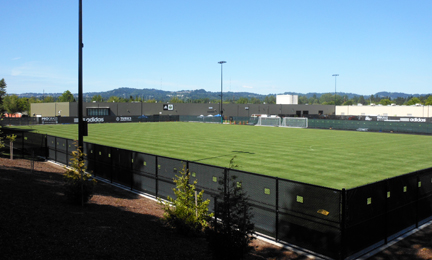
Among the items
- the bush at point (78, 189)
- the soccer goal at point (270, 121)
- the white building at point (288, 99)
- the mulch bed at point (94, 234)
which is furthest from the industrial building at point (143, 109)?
the mulch bed at point (94, 234)

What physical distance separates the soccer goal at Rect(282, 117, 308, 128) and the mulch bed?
172 feet

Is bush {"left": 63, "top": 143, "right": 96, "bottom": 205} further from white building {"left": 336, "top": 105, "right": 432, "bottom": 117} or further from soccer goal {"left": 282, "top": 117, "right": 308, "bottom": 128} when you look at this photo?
white building {"left": 336, "top": 105, "right": 432, "bottom": 117}

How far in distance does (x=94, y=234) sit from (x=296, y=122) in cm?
5826

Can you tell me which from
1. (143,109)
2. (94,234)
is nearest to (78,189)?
(94,234)

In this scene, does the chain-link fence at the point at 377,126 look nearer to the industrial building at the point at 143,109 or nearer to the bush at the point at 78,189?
the bush at the point at 78,189

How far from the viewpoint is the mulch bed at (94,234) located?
747 centimetres

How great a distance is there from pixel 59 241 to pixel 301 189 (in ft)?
20.7

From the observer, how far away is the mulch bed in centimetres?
747

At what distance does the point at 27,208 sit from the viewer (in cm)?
990

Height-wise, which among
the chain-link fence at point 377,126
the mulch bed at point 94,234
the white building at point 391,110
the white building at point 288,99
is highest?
the white building at point 288,99

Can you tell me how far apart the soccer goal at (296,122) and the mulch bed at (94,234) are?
172 ft

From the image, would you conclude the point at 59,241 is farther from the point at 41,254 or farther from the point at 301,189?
the point at 301,189

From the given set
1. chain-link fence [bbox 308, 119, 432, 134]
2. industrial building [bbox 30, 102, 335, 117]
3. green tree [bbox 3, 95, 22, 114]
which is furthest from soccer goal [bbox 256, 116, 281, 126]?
green tree [bbox 3, 95, 22, 114]

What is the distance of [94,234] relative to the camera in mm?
8617
